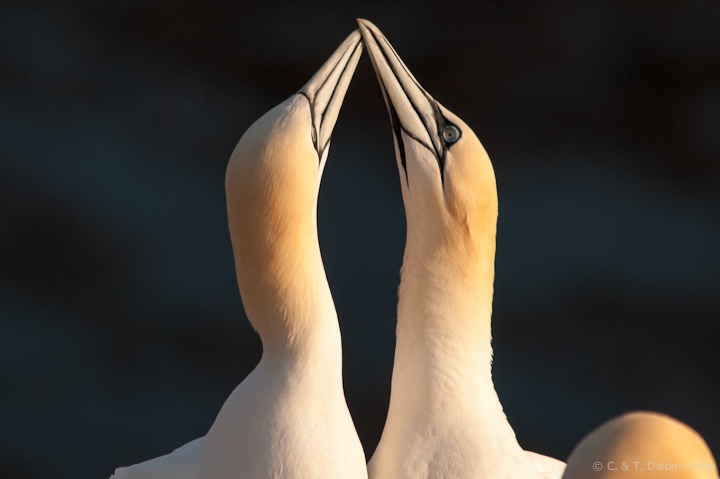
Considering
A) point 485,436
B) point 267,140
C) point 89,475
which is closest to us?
point 267,140

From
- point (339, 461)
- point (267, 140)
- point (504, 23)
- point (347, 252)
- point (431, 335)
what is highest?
point (504, 23)

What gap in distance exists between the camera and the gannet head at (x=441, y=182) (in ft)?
19.4

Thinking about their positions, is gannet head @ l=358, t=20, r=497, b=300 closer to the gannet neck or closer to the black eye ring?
the black eye ring

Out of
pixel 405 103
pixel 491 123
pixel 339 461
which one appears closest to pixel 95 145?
pixel 491 123

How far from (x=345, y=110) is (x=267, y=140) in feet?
18.1

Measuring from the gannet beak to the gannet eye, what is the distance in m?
0.39

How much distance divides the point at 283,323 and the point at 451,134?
948 millimetres

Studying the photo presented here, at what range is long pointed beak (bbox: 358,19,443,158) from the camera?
6113mm

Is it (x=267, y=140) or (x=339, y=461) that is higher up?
(x=267, y=140)

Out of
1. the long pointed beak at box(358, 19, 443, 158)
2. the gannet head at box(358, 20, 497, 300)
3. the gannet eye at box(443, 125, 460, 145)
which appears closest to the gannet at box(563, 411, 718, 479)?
the gannet head at box(358, 20, 497, 300)

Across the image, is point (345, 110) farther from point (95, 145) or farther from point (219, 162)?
point (95, 145)

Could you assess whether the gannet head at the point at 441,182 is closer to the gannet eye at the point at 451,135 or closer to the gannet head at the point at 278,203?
the gannet eye at the point at 451,135

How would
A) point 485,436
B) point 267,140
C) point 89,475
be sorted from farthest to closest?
1. point 89,475
2. point 485,436
3. point 267,140

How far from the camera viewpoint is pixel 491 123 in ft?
Answer: 36.3
